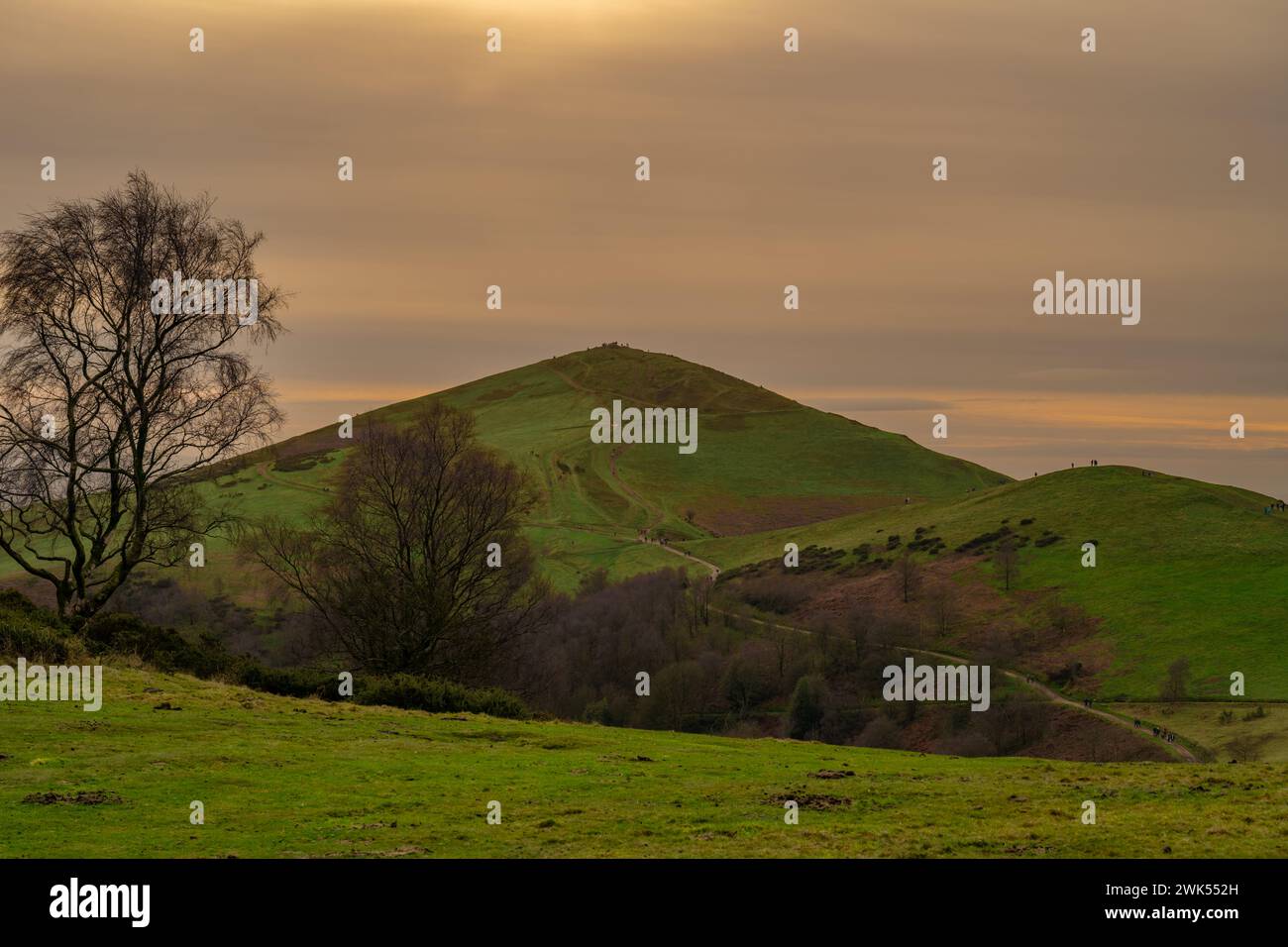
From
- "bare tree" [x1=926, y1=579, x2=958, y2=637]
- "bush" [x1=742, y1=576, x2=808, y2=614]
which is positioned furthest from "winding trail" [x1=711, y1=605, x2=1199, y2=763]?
"bare tree" [x1=926, y1=579, x2=958, y2=637]

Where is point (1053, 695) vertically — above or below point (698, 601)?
below

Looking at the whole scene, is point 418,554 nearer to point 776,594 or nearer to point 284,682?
point 284,682

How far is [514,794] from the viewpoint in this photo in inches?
1088

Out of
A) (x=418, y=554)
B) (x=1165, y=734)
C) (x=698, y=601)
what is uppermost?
(x=418, y=554)

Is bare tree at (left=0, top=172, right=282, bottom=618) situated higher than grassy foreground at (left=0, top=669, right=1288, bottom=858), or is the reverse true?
bare tree at (left=0, top=172, right=282, bottom=618)

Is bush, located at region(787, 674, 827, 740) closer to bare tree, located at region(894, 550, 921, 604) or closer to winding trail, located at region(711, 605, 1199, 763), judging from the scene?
winding trail, located at region(711, 605, 1199, 763)

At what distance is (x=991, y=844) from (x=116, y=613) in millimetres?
35172

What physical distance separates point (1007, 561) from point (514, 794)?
154 metres

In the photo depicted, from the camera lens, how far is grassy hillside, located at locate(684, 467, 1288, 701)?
127m

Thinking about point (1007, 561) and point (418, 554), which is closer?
point (418, 554)

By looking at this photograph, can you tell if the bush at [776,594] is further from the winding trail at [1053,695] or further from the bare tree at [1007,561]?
the bare tree at [1007,561]

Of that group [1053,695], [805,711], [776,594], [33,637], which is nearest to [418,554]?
[33,637]

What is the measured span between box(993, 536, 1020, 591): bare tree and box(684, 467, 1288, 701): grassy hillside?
1295 millimetres

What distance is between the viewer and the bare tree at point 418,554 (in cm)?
5975
